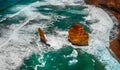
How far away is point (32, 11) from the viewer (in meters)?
22.9

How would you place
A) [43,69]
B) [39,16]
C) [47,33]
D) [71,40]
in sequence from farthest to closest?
[39,16] → [47,33] → [71,40] → [43,69]

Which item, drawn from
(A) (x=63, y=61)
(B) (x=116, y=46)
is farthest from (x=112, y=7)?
(A) (x=63, y=61)

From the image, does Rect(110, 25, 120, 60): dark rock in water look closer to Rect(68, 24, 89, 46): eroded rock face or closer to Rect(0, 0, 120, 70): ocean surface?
Rect(0, 0, 120, 70): ocean surface

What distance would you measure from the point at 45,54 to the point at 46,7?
10.0 m

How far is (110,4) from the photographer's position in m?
23.9

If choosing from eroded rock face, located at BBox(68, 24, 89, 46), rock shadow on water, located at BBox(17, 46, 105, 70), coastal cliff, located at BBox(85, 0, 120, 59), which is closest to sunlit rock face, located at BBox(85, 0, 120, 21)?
coastal cliff, located at BBox(85, 0, 120, 59)

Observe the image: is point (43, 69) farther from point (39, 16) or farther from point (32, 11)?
point (32, 11)

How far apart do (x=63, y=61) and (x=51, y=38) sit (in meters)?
2.81

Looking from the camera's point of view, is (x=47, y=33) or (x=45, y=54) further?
(x=47, y=33)

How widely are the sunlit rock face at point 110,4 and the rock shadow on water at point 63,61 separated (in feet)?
24.1

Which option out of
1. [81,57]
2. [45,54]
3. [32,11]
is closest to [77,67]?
[81,57]

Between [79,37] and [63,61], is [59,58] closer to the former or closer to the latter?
[63,61]

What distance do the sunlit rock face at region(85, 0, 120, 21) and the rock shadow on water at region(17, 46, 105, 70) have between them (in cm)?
733

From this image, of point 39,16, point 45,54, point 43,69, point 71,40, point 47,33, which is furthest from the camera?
point 39,16
